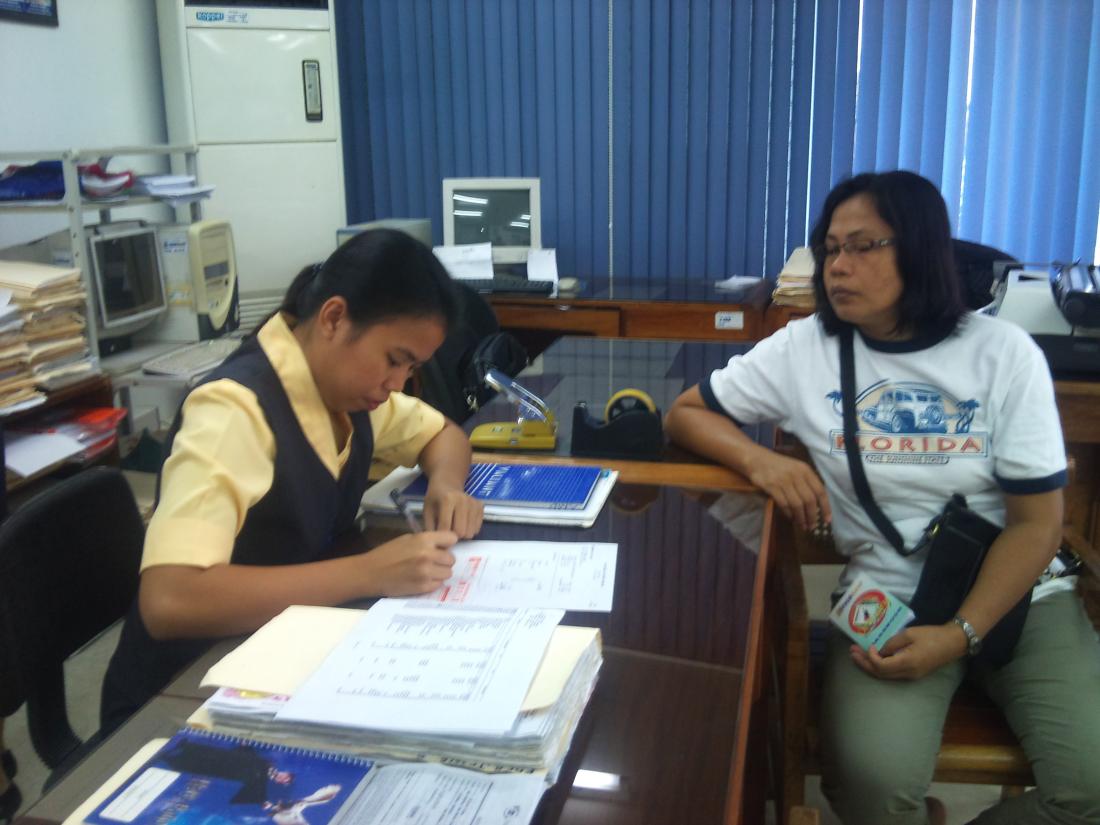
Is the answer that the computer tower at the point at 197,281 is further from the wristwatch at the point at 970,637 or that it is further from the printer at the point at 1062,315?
the wristwatch at the point at 970,637

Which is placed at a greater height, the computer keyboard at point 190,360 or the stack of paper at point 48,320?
the stack of paper at point 48,320

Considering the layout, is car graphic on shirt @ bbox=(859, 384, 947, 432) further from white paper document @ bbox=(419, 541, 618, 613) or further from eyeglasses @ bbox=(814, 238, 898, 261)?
white paper document @ bbox=(419, 541, 618, 613)

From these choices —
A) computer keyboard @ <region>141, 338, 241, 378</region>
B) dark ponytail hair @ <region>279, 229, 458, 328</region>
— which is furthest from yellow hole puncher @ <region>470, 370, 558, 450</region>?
computer keyboard @ <region>141, 338, 241, 378</region>

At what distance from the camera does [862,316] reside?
154 centimetres

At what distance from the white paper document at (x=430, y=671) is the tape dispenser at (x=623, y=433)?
68 cm

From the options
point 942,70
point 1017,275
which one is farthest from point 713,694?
point 942,70

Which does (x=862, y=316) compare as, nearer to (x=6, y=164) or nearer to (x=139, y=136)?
(x=6, y=164)

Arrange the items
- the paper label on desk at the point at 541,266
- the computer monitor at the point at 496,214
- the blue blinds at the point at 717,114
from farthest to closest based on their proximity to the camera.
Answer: the computer monitor at the point at 496,214 → the paper label on desk at the point at 541,266 → the blue blinds at the point at 717,114

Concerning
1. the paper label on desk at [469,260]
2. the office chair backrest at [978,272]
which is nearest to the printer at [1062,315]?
the office chair backrest at [978,272]

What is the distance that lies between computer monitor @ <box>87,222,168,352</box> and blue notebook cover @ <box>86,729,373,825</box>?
7.41ft

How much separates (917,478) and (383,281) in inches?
33.2

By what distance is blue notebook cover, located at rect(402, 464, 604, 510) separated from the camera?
140cm

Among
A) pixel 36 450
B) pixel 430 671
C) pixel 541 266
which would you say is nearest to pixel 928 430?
pixel 430 671

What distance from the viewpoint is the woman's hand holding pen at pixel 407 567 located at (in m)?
1.07
